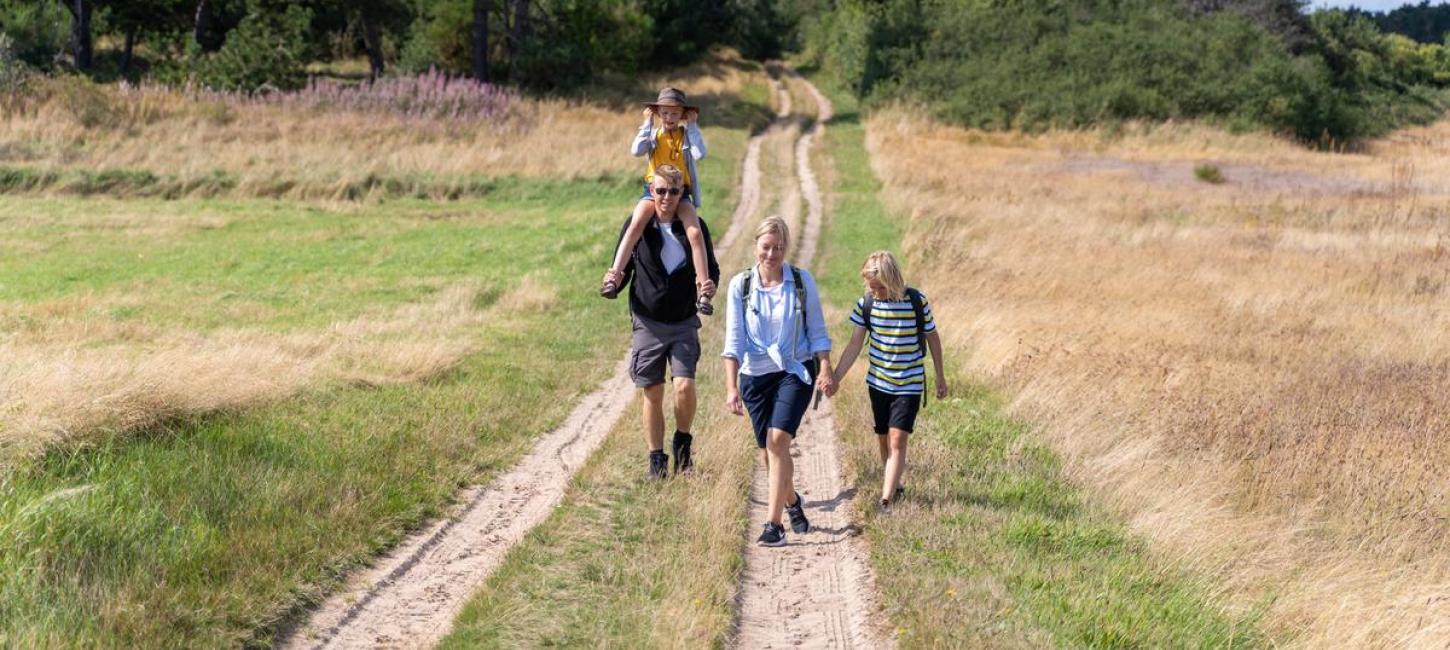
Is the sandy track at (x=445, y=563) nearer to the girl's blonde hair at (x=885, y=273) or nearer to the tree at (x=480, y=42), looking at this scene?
the girl's blonde hair at (x=885, y=273)

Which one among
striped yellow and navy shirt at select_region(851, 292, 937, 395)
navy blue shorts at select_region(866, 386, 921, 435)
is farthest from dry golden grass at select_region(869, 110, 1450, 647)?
striped yellow and navy shirt at select_region(851, 292, 937, 395)

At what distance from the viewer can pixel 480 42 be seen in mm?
41125

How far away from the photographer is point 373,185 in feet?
81.8

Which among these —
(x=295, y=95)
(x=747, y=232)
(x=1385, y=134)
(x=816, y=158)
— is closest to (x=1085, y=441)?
(x=747, y=232)

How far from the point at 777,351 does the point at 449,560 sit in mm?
2081

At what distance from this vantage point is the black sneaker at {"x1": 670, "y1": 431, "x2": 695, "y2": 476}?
7.36m

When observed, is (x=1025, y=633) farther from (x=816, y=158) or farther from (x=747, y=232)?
(x=816, y=158)

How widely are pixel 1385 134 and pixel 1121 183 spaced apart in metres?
29.9

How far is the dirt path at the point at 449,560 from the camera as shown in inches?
205

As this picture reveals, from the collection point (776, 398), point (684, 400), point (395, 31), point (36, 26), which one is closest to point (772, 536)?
point (776, 398)

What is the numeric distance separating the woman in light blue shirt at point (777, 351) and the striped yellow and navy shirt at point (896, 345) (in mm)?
452

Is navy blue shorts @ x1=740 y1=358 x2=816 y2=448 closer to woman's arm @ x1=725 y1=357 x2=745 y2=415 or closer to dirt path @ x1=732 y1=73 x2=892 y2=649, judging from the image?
woman's arm @ x1=725 y1=357 x2=745 y2=415

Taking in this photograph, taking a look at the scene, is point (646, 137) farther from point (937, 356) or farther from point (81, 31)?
point (81, 31)

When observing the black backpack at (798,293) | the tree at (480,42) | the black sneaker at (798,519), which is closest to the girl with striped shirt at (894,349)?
the black backpack at (798,293)
